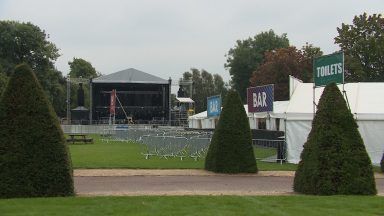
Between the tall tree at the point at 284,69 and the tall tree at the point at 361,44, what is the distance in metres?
13.8

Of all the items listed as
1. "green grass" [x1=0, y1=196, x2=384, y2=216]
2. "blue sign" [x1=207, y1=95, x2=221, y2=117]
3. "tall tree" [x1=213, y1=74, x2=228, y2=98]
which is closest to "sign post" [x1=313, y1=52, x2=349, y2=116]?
"blue sign" [x1=207, y1=95, x2=221, y2=117]

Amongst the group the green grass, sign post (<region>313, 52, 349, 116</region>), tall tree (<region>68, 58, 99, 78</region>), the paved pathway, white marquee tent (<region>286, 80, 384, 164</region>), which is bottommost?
the paved pathway

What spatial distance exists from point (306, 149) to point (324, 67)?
9312 mm

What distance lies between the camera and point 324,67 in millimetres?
21078

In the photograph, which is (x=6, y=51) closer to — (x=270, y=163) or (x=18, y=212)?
(x=270, y=163)

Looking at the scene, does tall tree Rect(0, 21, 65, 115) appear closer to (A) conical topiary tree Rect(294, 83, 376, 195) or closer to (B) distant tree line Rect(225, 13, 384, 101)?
(B) distant tree line Rect(225, 13, 384, 101)

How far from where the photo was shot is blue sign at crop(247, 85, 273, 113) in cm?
2480

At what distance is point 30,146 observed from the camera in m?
10.9

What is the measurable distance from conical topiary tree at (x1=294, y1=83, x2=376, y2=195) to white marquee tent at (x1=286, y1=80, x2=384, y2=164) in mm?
10401

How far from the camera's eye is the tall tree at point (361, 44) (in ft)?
167

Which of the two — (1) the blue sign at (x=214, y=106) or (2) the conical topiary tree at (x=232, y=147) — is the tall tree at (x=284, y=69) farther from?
(2) the conical topiary tree at (x=232, y=147)

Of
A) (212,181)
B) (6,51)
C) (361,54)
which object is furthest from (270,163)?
(6,51)

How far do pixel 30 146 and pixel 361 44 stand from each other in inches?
1763

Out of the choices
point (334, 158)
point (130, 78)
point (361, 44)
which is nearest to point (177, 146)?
point (334, 158)
